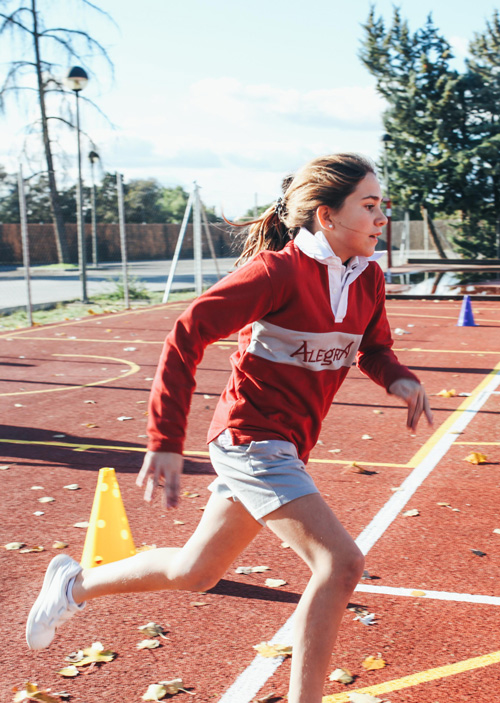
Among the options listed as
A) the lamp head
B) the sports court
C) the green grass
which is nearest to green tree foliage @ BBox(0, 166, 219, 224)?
the green grass

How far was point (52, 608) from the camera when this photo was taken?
126 inches

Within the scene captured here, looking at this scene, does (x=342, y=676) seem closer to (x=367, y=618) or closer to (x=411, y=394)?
(x=367, y=618)

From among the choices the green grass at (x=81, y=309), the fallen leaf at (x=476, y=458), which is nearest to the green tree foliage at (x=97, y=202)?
the green grass at (x=81, y=309)

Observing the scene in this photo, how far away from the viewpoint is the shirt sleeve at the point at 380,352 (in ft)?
10.6

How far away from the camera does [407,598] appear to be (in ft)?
12.8

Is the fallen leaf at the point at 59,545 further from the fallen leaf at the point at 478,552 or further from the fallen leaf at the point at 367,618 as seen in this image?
the fallen leaf at the point at 478,552

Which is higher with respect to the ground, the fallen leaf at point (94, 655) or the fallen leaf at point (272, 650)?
the fallen leaf at point (94, 655)

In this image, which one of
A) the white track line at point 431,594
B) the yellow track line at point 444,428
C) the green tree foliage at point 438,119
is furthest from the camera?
the green tree foliage at point 438,119

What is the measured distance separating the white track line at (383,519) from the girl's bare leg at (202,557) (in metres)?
0.48

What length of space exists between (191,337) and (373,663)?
1.57 metres

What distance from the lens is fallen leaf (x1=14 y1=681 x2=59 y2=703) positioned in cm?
306

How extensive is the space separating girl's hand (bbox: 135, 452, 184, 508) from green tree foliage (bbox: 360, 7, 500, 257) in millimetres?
36505

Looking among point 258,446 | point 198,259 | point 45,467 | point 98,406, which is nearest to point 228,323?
point 258,446

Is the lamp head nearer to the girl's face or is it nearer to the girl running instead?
the girl running
